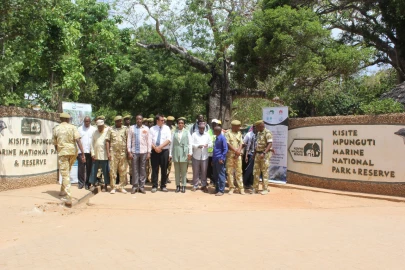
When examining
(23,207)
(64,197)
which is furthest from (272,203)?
(23,207)

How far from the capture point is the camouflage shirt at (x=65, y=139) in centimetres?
801

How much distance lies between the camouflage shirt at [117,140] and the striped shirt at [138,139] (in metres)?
0.13

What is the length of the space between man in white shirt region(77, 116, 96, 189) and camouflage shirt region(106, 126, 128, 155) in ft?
2.15

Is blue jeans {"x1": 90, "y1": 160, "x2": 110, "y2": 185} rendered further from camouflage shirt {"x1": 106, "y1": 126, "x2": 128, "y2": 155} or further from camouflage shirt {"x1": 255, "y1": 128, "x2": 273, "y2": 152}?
camouflage shirt {"x1": 255, "y1": 128, "x2": 273, "y2": 152}

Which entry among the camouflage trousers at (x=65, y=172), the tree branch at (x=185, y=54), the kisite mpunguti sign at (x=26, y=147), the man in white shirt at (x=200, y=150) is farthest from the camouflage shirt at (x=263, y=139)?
the tree branch at (x=185, y=54)

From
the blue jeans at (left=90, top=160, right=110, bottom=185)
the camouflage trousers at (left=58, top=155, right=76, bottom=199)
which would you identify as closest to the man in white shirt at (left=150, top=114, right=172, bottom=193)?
the blue jeans at (left=90, top=160, right=110, bottom=185)

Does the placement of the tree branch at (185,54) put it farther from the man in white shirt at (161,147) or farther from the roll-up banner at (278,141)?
the man in white shirt at (161,147)

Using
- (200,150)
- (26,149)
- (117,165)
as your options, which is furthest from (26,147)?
(200,150)

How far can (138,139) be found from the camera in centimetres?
934

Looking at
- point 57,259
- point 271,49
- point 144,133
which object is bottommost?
A: point 57,259

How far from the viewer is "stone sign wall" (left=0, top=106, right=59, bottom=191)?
867 centimetres

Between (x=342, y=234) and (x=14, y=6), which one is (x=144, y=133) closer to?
(x=14, y=6)

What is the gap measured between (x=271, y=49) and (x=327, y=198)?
525 centimetres

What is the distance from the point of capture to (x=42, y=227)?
248 inches
